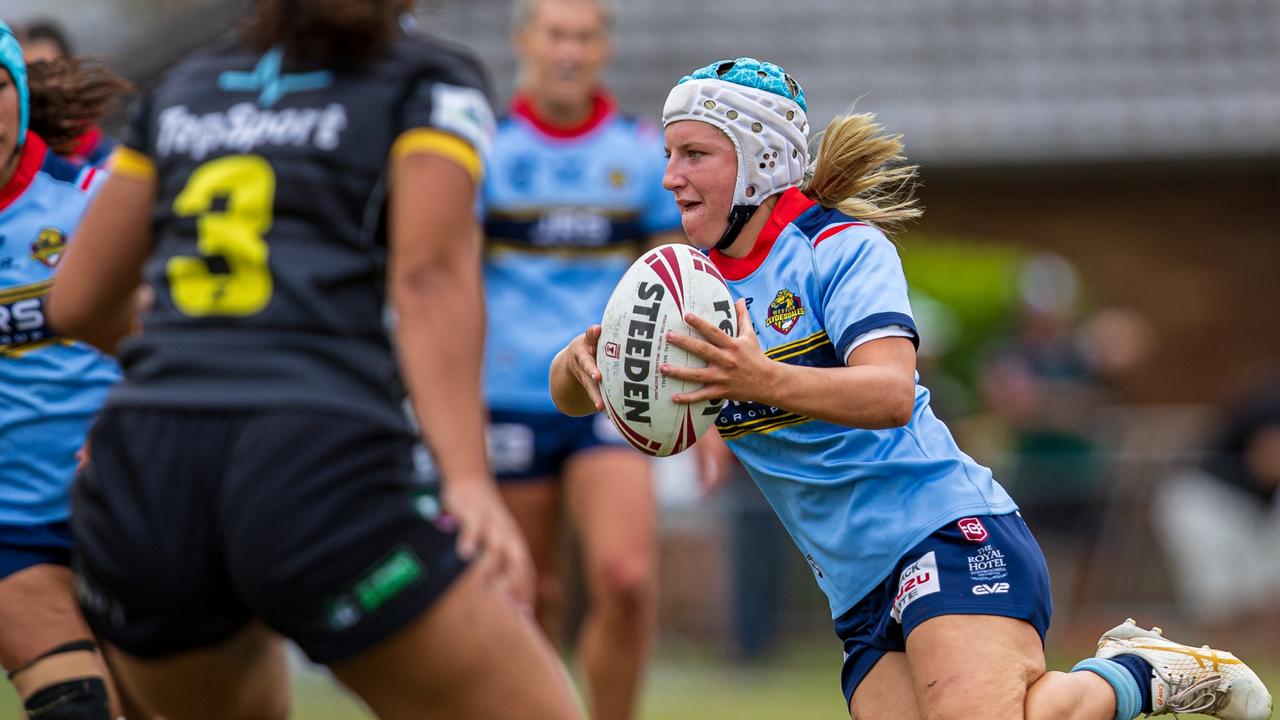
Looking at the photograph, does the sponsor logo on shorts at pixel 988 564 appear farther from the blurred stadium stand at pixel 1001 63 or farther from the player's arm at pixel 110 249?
the blurred stadium stand at pixel 1001 63

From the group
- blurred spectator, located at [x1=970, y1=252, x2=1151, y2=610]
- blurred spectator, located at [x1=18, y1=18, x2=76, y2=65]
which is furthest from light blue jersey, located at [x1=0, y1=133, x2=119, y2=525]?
blurred spectator, located at [x1=970, y1=252, x2=1151, y2=610]

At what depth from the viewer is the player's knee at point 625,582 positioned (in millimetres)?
6785

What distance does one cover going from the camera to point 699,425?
13.4 feet

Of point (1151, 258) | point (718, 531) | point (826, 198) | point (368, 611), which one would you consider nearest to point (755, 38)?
point (1151, 258)

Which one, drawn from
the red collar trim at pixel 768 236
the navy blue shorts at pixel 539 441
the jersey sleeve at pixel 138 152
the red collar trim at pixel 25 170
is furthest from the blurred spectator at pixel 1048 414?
the jersey sleeve at pixel 138 152

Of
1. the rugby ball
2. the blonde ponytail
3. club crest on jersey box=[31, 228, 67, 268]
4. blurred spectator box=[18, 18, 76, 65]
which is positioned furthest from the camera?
blurred spectator box=[18, 18, 76, 65]

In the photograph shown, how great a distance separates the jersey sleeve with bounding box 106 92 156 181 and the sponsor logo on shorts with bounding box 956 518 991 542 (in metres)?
2.09

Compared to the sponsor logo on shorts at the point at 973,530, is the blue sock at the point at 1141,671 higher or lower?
lower

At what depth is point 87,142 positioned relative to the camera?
225 inches

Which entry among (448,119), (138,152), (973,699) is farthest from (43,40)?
(973,699)

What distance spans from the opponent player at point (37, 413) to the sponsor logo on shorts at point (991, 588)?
2235 mm

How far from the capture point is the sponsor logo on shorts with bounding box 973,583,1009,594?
437 centimetres

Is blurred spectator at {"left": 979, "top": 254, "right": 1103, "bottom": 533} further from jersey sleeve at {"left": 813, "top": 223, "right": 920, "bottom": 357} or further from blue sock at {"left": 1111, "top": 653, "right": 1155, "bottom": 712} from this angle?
jersey sleeve at {"left": 813, "top": 223, "right": 920, "bottom": 357}

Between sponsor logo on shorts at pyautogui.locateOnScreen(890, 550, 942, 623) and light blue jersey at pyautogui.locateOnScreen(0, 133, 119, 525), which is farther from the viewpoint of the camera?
light blue jersey at pyautogui.locateOnScreen(0, 133, 119, 525)
